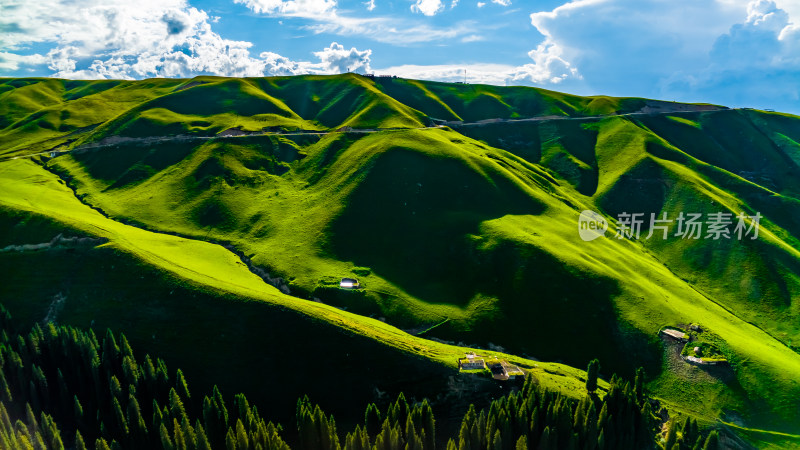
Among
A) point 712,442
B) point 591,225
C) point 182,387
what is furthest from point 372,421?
point 591,225

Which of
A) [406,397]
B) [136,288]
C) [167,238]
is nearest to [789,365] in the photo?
[406,397]

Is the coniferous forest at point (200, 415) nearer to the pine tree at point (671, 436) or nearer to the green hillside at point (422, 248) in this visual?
the pine tree at point (671, 436)

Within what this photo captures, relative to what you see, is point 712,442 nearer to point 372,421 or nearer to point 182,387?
point 372,421

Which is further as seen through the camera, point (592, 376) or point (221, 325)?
point (221, 325)

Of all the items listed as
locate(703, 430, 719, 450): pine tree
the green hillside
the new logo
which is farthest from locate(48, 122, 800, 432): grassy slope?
locate(703, 430, 719, 450): pine tree

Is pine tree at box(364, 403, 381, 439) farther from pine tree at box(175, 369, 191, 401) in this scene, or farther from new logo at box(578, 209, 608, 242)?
new logo at box(578, 209, 608, 242)

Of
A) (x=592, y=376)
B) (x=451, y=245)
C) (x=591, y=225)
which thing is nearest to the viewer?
(x=592, y=376)
